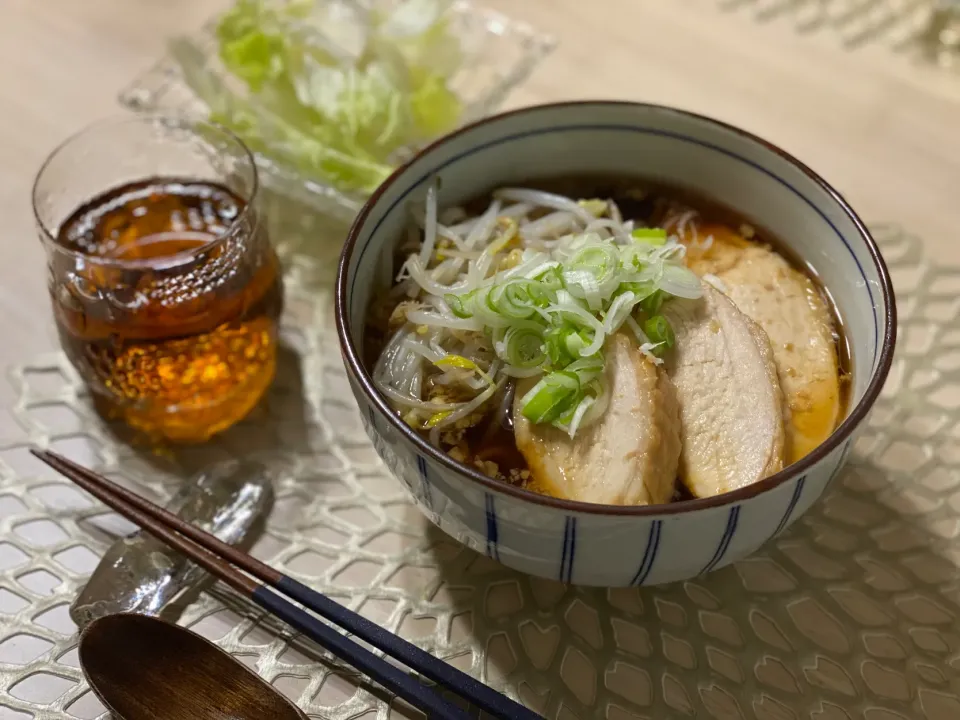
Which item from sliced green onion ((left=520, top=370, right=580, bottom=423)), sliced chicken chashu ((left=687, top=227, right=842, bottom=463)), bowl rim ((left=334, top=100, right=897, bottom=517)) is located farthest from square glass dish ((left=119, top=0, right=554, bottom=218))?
sliced green onion ((left=520, top=370, right=580, bottom=423))

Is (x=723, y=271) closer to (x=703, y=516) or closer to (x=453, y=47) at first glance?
(x=703, y=516)

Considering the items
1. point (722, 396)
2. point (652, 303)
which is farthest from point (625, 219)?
point (722, 396)

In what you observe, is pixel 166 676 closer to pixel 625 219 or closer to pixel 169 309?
pixel 169 309

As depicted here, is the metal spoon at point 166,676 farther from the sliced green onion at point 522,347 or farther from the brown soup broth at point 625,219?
the sliced green onion at point 522,347

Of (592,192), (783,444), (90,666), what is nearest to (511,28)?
(592,192)

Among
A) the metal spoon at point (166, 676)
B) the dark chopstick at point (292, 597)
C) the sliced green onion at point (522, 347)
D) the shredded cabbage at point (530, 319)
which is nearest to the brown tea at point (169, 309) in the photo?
the dark chopstick at point (292, 597)
